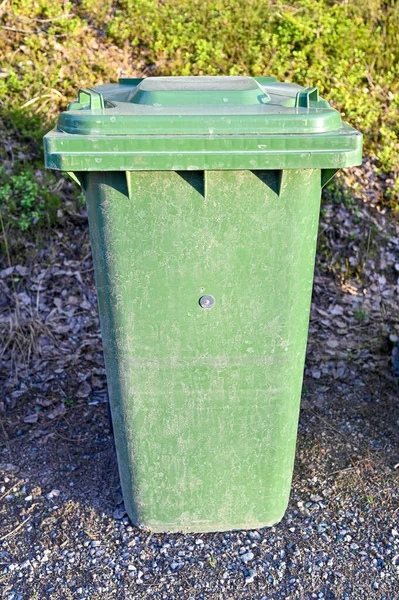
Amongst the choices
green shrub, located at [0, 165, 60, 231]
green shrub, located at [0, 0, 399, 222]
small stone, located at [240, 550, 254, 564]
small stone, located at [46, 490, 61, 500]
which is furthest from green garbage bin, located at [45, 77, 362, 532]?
green shrub, located at [0, 0, 399, 222]

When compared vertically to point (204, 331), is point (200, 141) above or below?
above

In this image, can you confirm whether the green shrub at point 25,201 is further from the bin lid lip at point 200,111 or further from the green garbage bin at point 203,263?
the bin lid lip at point 200,111

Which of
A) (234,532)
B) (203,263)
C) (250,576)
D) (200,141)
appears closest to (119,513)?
(234,532)

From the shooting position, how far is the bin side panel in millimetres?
2154

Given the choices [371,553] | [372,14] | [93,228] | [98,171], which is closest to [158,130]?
[98,171]

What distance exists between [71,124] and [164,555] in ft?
6.22

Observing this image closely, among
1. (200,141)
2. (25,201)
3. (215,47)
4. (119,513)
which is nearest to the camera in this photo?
(200,141)

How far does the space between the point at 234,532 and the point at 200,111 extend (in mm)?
1897

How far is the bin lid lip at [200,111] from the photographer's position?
2.05 metres

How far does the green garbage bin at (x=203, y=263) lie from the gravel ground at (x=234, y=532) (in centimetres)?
27

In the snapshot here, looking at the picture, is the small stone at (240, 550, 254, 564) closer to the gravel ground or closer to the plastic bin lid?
the gravel ground

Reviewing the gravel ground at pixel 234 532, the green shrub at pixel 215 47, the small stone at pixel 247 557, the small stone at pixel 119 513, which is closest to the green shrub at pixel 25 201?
the gravel ground at pixel 234 532

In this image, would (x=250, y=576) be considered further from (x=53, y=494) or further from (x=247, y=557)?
(x=53, y=494)

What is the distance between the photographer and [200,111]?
7.06 ft
